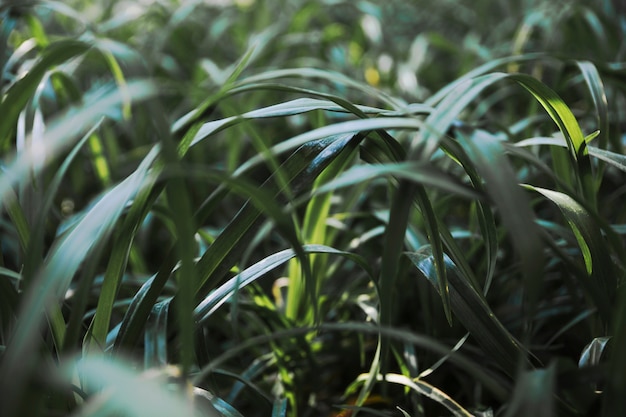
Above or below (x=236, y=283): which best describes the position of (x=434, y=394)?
below

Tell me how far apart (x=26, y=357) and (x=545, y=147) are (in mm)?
779

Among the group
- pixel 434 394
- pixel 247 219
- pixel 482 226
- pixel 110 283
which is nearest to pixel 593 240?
pixel 482 226

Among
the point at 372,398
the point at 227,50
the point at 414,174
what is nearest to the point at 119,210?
the point at 414,174

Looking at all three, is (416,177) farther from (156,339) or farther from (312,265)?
(312,265)

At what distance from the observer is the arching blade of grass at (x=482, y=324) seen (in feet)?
1.68

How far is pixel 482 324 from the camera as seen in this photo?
0.52m

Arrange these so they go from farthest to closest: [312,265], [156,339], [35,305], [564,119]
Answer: [312,265]
[564,119]
[156,339]
[35,305]

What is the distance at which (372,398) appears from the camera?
2.21ft

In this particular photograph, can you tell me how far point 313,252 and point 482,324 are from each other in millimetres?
164

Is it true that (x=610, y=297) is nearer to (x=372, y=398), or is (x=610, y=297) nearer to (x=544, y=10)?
(x=372, y=398)

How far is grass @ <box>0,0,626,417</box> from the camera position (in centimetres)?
37

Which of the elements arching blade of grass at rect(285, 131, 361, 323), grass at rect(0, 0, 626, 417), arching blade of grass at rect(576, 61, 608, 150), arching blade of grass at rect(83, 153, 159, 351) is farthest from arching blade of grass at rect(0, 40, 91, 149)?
arching blade of grass at rect(576, 61, 608, 150)

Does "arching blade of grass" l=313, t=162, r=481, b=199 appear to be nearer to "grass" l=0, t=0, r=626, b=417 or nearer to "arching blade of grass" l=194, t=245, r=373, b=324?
"grass" l=0, t=0, r=626, b=417

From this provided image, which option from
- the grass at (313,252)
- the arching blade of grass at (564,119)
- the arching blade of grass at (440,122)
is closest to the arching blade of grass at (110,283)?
the grass at (313,252)
